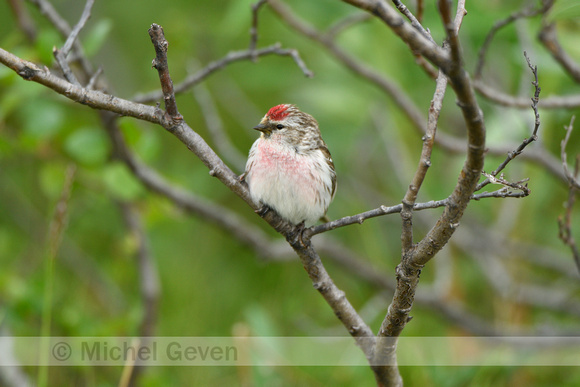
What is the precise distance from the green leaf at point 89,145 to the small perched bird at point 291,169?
879 mm

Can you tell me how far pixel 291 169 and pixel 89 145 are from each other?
3.75ft

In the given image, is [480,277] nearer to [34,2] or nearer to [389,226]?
[389,226]

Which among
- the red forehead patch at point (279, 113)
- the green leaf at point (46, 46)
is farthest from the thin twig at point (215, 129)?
the green leaf at point (46, 46)

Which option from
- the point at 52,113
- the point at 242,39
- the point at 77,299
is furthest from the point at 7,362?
the point at 242,39

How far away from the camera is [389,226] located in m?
5.77

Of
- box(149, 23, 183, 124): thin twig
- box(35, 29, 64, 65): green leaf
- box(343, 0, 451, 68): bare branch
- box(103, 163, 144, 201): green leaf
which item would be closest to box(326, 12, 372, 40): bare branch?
box(103, 163, 144, 201): green leaf

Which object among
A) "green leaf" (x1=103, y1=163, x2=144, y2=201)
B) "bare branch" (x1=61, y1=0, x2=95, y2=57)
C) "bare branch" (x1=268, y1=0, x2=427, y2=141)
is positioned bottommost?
"bare branch" (x1=61, y1=0, x2=95, y2=57)

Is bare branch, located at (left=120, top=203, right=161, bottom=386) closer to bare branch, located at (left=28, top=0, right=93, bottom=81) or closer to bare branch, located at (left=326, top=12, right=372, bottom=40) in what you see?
bare branch, located at (left=28, top=0, right=93, bottom=81)

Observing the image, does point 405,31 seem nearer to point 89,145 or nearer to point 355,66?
point 89,145

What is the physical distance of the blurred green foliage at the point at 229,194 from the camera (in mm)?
3617

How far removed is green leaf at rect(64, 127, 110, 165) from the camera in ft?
10.6

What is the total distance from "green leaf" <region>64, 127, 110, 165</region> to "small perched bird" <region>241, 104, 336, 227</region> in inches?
34.6

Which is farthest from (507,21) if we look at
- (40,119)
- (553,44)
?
(40,119)

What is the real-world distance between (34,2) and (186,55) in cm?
222
